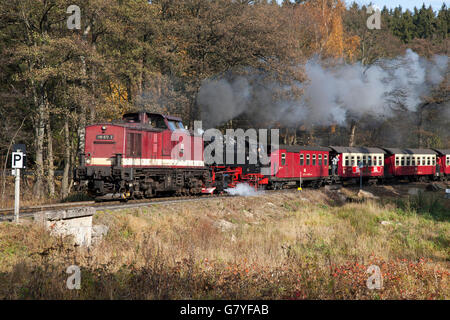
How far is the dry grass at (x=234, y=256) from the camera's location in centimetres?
724

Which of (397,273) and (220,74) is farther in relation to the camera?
(220,74)

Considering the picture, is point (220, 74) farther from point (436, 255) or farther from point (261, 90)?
point (436, 255)

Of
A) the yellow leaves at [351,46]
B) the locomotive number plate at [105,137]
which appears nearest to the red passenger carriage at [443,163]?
the yellow leaves at [351,46]

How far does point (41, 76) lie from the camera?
1908cm

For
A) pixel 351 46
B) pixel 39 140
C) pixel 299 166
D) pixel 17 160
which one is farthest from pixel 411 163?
pixel 17 160

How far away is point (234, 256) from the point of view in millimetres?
10875

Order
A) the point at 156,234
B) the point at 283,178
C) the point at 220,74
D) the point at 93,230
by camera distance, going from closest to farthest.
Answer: the point at 93,230
the point at 156,234
the point at 283,178
the point at 220,74

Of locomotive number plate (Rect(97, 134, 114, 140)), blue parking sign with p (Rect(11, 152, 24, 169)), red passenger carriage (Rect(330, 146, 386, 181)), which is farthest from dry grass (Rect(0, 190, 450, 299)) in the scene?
red passenger carriage (Rect(330, 146, 386, 181))

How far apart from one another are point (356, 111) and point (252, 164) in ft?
62.2

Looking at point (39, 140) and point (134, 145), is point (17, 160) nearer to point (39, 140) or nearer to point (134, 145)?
point (134, 145)

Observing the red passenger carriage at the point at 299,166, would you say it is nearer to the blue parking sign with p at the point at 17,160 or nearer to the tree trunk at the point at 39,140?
the tree trunk at the point at 39,140

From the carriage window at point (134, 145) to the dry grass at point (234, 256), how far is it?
279 centimetres

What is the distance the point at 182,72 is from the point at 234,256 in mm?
19264

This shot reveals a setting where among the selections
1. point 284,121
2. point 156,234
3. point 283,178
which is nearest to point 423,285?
point 156,234
